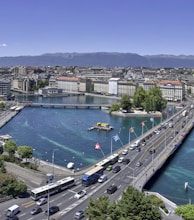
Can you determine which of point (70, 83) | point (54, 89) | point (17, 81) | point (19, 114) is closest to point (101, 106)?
point (19, 114)

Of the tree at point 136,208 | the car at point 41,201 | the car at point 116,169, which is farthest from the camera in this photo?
the car at point 116,169

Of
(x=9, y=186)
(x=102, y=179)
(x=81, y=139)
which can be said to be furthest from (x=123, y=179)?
(x=81, y=139)

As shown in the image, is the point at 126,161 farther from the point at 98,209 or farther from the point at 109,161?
the point at 98,209

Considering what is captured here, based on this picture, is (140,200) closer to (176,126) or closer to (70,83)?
(176,126)

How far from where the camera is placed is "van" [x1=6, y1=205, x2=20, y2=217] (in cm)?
1877

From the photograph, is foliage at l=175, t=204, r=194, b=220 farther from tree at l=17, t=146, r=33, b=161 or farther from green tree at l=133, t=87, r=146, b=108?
green tree at l=133, t=87, r=146, b=108

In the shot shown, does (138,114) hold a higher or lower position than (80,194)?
lower

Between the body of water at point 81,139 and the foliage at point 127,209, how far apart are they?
27.5 feet

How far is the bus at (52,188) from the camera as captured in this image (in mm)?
21117

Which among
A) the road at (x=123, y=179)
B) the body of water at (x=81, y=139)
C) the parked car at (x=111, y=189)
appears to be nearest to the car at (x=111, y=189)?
the parked car at (x=111, y=189)

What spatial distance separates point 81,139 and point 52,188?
21.0 meters

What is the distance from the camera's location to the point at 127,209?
15.9 m

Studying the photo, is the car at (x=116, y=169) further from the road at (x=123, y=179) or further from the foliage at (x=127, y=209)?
the foliage at (x=127, y=209)

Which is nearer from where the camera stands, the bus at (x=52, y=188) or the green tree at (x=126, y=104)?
the bus at (x=52, y=188)
